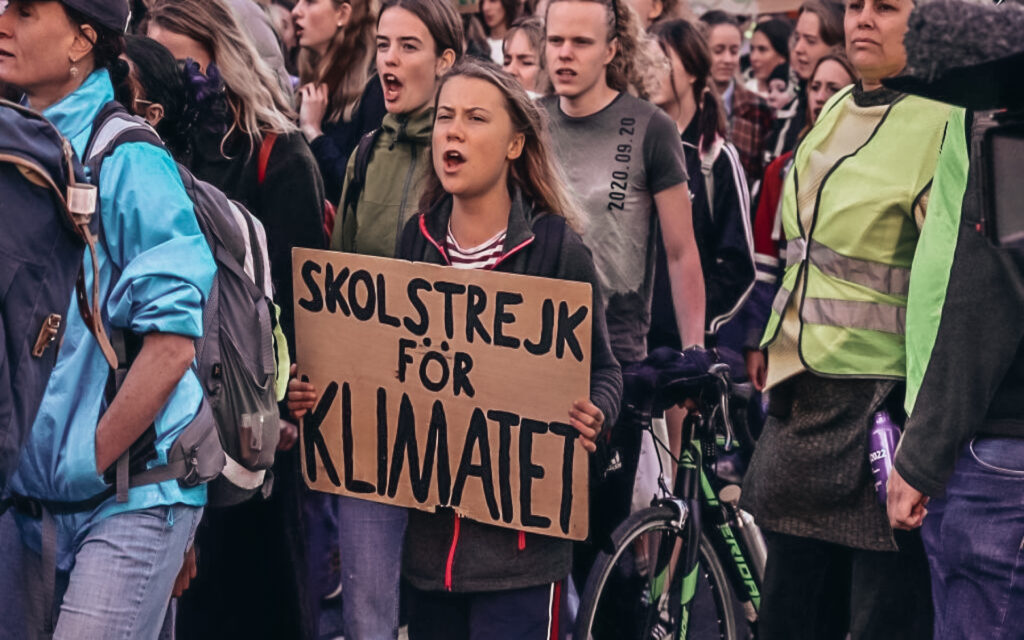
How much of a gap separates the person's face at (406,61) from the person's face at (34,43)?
1770 millimetres

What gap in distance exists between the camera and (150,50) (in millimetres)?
4285

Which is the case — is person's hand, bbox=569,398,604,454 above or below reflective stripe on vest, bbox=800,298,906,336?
below

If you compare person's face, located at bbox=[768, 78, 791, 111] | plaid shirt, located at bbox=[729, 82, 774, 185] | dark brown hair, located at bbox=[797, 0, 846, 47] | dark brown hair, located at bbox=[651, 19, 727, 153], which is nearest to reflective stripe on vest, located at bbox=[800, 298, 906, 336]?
dark brown hair, located at bbox=[651, 19, 727, 153]

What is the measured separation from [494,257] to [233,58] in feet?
4.31

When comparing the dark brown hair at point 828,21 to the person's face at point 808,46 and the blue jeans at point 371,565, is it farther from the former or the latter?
the blue jeans at point 371,565

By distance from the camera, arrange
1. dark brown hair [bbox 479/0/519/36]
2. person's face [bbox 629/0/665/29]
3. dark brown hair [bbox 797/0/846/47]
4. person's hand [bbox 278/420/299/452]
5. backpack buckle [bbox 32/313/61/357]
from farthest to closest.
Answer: dark brown hair [bbox 479/0/519/36], dark brown hair [bbox 797/0/846/47], person's face [bbox 629/0/665/29], person's hand [bbox 278/420/299/452], backpack buckle [bbox 32/313/61/357]

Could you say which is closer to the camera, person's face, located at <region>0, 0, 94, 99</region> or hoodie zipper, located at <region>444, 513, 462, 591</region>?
person's face, located at <region>0, 0, 94, 99</region>

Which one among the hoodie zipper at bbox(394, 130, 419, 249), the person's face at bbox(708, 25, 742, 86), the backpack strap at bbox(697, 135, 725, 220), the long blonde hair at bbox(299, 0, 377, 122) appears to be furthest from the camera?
the person's face at bbox(708, 25, 742, 86)

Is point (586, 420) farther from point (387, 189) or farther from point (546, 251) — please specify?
point (387, 189)

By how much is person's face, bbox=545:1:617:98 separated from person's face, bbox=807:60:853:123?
1778 mm

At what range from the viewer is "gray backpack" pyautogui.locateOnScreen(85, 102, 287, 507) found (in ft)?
11.2

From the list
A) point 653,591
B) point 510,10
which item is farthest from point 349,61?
point 510,10

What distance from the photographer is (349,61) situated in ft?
21.9

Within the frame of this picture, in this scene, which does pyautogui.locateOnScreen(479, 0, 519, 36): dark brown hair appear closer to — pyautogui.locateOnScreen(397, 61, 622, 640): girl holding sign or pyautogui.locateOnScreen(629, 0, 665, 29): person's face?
pyautogui.locateOnScreen(629, 0, 665, 29): person's face
